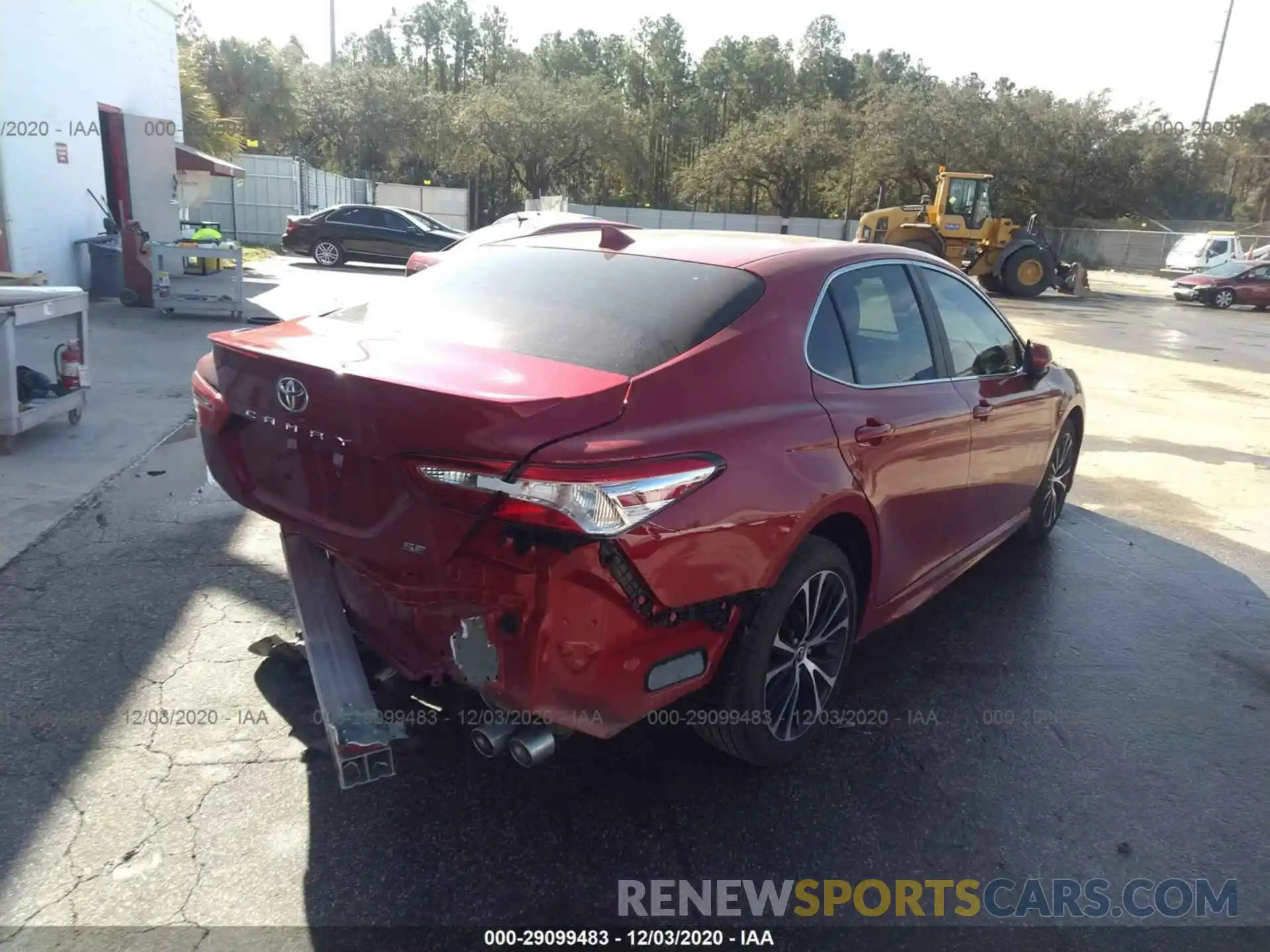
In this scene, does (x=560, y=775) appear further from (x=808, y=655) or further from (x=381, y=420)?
(x=381, y=420)

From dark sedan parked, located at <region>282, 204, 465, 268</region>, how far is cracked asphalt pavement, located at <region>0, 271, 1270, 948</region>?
1700 cm

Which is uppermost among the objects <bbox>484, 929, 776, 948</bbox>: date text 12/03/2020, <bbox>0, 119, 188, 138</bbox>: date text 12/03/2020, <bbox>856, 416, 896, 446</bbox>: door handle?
<bbox>0, 119, 188, 138</bbox>: date text 12/03/2020

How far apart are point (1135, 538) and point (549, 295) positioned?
4.58 meters

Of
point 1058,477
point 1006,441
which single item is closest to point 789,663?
point 1006,441

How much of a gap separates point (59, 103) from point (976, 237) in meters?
21.5

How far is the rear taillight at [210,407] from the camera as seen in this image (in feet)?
10.4

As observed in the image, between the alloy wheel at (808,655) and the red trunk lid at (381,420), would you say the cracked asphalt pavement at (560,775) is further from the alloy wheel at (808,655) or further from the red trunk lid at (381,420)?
the red trunk lid at (381,420)

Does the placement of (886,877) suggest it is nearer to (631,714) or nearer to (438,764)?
(631,714)

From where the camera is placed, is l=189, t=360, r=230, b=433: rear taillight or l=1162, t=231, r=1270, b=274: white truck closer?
l=189, t=360, r=230, b=433: rear taillight

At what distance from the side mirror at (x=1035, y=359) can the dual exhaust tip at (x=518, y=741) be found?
134 inches

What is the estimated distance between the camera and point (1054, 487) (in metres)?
5.70

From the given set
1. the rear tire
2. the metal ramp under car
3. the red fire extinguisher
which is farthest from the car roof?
the rear tire

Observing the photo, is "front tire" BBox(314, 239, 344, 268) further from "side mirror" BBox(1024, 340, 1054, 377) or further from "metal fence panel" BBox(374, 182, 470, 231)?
"side mirror" BBox(1024, 340, 1054, 377)

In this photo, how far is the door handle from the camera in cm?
326
